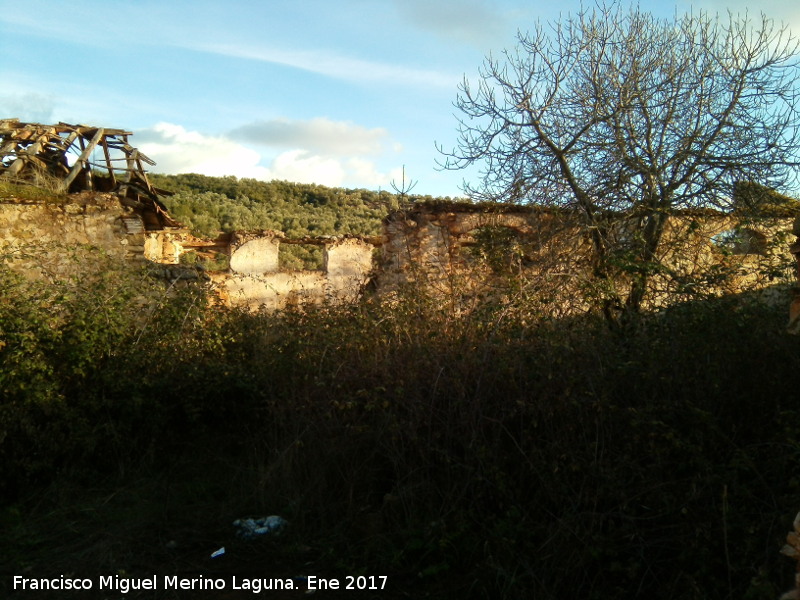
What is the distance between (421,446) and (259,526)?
1.25 meters

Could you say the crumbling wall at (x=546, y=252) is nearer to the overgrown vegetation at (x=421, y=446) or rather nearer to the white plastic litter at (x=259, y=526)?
the overgrown vegetation at (x=421, y=446)

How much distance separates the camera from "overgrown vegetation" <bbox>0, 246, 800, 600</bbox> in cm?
391

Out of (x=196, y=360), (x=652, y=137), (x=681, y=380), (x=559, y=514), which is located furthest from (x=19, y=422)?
(x=652, y=137)

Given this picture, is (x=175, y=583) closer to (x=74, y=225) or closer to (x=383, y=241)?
(x=74, y=225)

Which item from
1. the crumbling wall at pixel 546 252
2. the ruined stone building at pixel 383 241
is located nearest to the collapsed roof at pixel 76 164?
the ruined stone building at pixel 383 241

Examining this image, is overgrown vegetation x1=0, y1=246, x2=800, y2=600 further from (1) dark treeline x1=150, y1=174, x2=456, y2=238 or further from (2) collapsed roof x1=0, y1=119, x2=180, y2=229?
(1) dark treeline x1=150, y1=174, x2=456, y2=238

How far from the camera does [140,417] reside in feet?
21.3

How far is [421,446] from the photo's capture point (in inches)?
187

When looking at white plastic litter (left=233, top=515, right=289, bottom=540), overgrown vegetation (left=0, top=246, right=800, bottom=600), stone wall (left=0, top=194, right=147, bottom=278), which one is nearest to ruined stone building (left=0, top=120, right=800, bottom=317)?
stone wall (left=0, top=194, right=147, bottom=278)

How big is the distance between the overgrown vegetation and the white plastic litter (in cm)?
9

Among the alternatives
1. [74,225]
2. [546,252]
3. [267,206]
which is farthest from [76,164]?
[267,206]

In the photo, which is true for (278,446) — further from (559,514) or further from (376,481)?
(559,514)

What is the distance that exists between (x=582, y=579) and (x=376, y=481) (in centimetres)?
161

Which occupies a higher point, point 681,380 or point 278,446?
point 681,380
